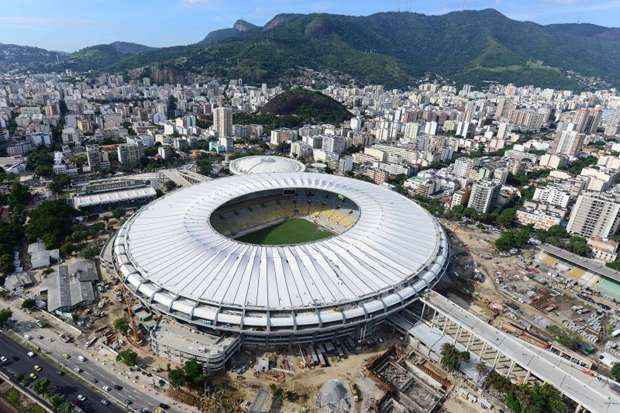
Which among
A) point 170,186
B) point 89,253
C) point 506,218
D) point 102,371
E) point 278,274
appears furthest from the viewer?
point 170,186

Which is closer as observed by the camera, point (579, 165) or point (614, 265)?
point (614, 265)

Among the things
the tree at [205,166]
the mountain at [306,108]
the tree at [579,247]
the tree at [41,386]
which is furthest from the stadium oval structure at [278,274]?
the mountain at [306,108]

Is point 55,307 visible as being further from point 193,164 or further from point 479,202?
point 479,202

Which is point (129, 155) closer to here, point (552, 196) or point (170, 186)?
point (170, 186)

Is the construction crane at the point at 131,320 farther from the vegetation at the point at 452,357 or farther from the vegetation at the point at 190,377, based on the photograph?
the vegetation at the point at 452,357

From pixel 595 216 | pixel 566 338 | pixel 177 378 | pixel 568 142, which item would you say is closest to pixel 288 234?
pixel 177 378

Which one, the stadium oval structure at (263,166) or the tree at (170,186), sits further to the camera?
the stadium oval structure at (263,166)
